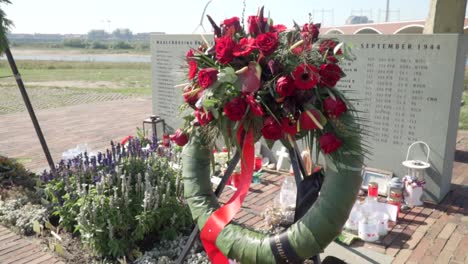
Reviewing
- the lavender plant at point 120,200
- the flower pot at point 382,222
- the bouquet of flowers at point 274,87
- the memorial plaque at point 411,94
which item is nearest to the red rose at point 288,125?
the bouquet of flowers at point 274,87

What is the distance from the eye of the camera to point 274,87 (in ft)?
7.73

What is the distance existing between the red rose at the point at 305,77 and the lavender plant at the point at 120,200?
1.78m

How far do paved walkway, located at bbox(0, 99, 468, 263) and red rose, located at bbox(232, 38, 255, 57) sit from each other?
2256 mm

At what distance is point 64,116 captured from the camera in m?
10.8

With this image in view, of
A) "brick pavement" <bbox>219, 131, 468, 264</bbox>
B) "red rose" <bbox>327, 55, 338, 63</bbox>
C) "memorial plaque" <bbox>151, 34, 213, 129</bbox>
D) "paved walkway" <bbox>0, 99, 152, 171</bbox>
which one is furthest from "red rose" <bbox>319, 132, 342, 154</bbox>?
"paved walkway" <bbox>0, 99, 152, 171</bbox>

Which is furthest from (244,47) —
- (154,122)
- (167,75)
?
(167,75)

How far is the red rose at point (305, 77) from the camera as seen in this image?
7.41 ft

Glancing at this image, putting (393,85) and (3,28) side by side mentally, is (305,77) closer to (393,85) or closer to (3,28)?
(393,85)

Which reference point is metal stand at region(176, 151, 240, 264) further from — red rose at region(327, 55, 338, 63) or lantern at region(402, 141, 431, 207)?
lantern at region(402, 141, 431, 207)

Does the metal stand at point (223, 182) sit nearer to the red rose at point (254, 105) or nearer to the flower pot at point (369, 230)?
the red rose at point (254, 105)

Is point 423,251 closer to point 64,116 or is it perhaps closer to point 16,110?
point 64,116

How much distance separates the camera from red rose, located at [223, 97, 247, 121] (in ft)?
7.60

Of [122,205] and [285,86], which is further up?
[285,86]

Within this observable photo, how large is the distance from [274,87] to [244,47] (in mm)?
304
